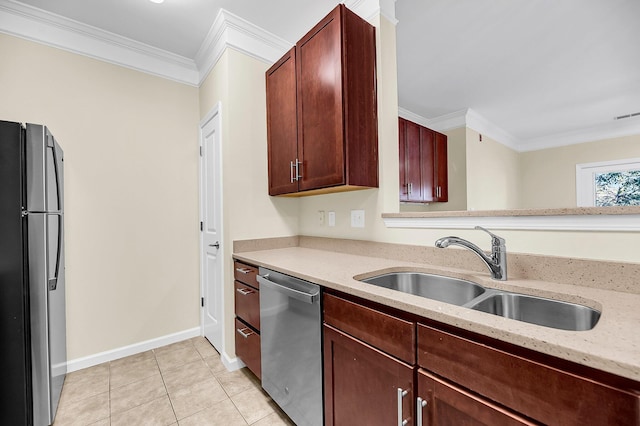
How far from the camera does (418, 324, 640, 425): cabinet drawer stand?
21.2 inches

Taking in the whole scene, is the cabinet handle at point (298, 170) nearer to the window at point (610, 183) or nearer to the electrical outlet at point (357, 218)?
the electrical outlet at point (357, 218)

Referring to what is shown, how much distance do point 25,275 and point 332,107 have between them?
6.05 feet

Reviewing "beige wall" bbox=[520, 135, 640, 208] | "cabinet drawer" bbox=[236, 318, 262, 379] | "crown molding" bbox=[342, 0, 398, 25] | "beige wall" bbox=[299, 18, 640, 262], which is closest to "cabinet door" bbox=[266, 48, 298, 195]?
"beige wall" bbox=[299, 18, 640, 262]

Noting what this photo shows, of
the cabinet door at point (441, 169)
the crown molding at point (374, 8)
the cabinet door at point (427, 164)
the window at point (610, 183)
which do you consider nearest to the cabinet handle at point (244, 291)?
the crown molding at point (374, 8)

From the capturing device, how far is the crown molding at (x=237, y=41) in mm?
2059

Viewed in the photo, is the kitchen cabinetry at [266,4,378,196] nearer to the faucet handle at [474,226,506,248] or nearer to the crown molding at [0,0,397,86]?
the crown molding at [0,0,397,86]

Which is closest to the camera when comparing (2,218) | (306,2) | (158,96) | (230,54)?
(2,218)

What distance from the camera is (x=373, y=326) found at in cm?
100

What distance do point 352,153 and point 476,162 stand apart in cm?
277

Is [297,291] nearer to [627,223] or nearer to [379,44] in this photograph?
[627,223]

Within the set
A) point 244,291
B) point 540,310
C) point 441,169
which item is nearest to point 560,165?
point 441,169

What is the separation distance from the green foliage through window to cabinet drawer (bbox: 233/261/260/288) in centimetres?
253

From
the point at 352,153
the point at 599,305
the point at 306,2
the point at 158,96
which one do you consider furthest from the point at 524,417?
the point at 158,96

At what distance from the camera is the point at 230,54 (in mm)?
2098
